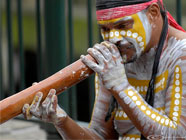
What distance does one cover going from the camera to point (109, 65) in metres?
2.18

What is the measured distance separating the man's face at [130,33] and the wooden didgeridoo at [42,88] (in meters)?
0.17

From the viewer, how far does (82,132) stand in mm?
2449

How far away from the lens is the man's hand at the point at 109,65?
2184 mm

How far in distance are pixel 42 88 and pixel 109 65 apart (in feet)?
1.17

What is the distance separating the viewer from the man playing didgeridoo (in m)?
2.17

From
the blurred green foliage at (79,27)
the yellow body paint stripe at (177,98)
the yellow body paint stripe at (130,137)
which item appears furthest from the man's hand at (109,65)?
the blurred green foliage at (79,27)

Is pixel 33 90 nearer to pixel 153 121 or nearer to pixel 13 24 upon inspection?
pixel 153 121

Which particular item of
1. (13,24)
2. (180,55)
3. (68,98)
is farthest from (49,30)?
(180,55)

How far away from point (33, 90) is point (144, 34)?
63 centimetres

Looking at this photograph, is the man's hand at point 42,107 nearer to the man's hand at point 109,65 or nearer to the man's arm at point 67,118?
the man's arm at point 67,118

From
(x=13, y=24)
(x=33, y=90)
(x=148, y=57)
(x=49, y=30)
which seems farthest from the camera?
(x=13, y=24)

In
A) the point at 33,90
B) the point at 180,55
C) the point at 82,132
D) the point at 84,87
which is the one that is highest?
the point at 180,55

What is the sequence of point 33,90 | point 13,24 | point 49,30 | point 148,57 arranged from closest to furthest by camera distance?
point 33,90, point 148,57, point 49,30, point 13,24

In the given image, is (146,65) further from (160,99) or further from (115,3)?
(115,3)
